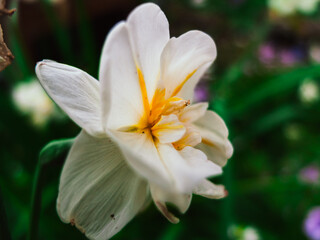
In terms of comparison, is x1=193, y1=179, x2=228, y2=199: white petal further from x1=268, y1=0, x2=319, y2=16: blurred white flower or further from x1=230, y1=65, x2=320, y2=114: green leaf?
x1=268, y1=0, x2=319, y2=16: blurred white flower

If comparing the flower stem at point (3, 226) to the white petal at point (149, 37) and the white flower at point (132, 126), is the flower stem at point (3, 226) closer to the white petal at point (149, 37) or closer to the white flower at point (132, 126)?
the white flower at point (132, 126)

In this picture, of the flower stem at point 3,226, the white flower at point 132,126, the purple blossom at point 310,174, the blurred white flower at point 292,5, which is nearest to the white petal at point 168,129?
the white flower at point 132,126

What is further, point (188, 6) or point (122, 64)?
point (188, 6)

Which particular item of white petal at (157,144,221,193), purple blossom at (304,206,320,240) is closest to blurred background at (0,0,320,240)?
purple blossom at (304,206,320,240)

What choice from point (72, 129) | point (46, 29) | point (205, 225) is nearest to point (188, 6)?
point (46, 29)

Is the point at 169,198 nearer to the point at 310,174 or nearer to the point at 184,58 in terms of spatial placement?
the point at 184,58

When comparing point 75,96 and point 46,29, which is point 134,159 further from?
point 46,29
